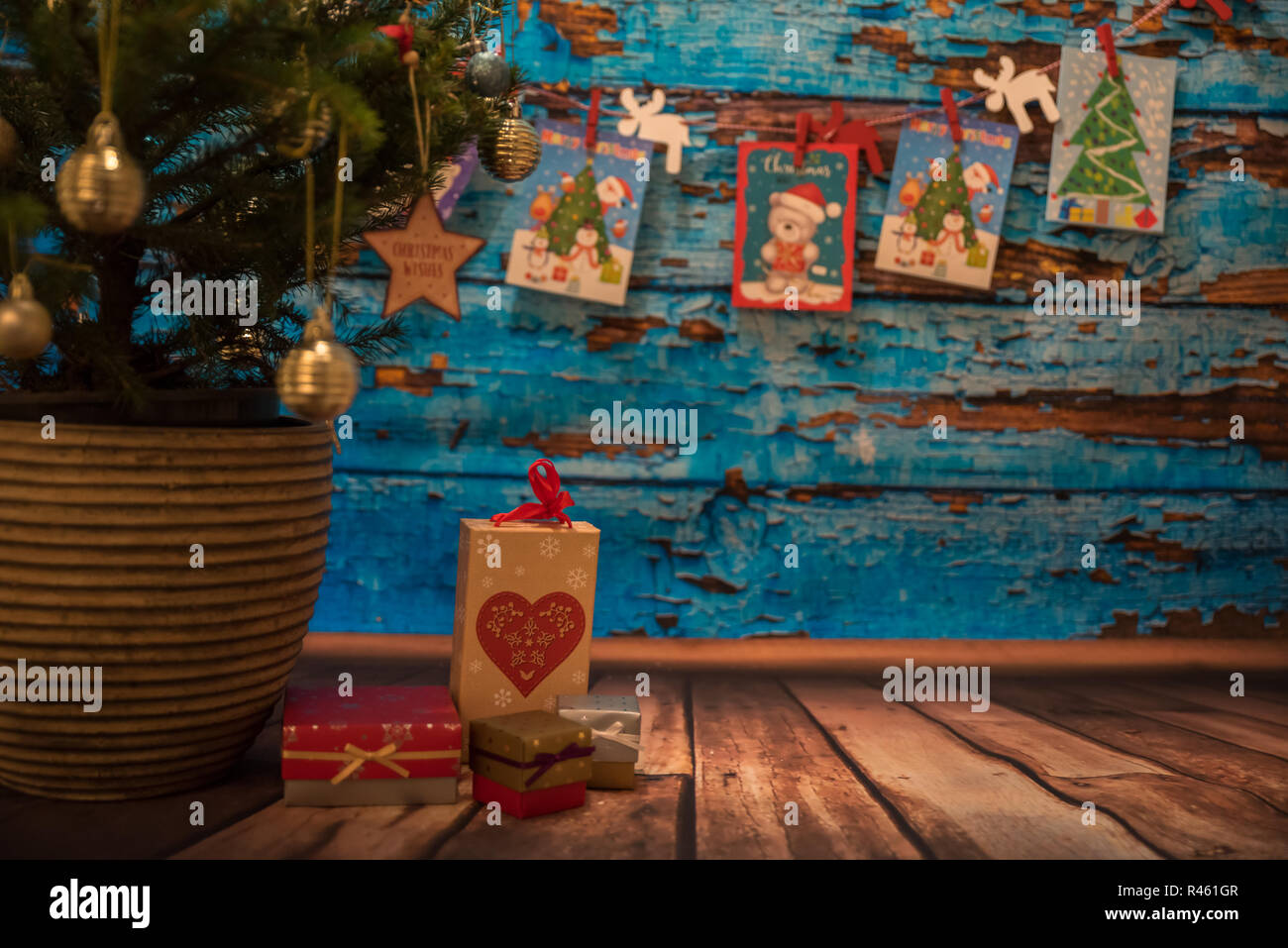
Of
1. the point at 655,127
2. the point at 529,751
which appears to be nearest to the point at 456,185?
the point at 655,127

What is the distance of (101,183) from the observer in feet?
2.77

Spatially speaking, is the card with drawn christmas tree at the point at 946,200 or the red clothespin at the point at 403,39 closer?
the red clothespin at the point at 403,39

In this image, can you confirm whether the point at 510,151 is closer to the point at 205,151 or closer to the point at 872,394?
the point at 205,151

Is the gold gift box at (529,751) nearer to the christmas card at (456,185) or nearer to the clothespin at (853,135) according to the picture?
the christmas card at (456,185)

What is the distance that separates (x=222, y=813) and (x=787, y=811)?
60 centimetres

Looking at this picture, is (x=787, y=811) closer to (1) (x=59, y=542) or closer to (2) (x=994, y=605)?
(1) (x=59, y=542)

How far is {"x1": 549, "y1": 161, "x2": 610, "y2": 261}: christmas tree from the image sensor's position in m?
1.91

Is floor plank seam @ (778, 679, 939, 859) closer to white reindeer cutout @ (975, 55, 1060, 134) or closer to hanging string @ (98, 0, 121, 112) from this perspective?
hanging string @ (98, 0, 121, 112)

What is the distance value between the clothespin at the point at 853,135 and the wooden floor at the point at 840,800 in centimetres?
107

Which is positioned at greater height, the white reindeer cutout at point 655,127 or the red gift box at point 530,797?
the white reindeer cutout at point 655,127

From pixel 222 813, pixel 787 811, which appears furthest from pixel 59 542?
pixel 787 811

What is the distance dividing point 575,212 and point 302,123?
1001 millimetres

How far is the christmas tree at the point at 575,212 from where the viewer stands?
1.91 meters

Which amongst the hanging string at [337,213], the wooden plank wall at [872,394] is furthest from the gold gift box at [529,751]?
the wooden plank wall at [872,394]
